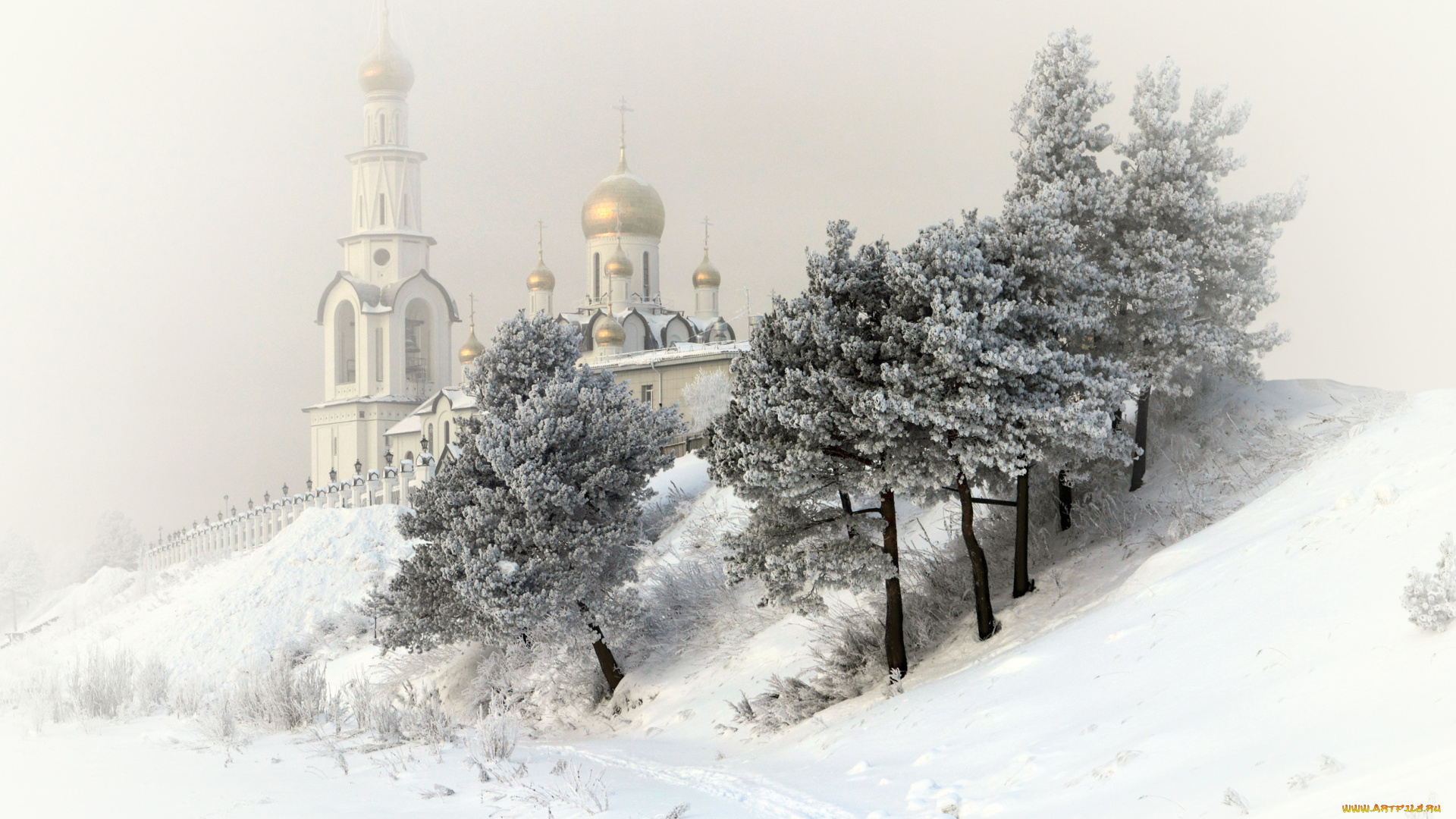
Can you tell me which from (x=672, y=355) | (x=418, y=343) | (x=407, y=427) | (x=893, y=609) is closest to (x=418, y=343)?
(x=418, y=343)

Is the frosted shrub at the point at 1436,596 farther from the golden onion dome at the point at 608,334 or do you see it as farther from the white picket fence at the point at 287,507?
the golden onion dome at the point at 608,334

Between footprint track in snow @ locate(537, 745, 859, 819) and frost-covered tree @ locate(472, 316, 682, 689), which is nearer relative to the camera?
footprint track in snow @ locate(537, 745, 859, 819)

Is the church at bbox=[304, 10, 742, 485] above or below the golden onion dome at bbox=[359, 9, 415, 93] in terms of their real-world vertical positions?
below

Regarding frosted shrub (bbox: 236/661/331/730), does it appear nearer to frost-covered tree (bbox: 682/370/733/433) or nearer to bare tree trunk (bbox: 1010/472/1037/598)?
bare tree trunk (bbox: 1010/472/1037/598)

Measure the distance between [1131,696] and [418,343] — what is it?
8335 centimetres

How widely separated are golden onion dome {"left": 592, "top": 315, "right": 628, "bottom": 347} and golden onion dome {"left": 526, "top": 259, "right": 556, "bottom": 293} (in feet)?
52.2

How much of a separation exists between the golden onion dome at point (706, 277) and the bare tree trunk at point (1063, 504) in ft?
219

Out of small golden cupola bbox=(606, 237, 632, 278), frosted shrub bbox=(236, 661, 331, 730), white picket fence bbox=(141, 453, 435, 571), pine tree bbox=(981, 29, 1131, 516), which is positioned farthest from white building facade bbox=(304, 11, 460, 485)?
frosted shrub bbox=(236, 661, 331, 730)

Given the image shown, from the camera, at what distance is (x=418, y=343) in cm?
8812

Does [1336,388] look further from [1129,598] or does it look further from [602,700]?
[602,700]

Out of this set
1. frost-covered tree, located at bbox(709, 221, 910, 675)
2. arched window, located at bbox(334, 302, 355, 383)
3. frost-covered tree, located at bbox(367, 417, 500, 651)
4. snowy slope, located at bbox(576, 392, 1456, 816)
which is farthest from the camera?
arched window, located at bbox(334, 302, 355, 383)

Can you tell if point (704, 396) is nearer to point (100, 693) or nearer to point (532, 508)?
point (532, 508)

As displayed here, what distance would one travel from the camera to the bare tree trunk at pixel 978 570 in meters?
16.0

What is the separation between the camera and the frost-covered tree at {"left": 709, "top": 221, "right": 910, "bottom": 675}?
15.1 m
